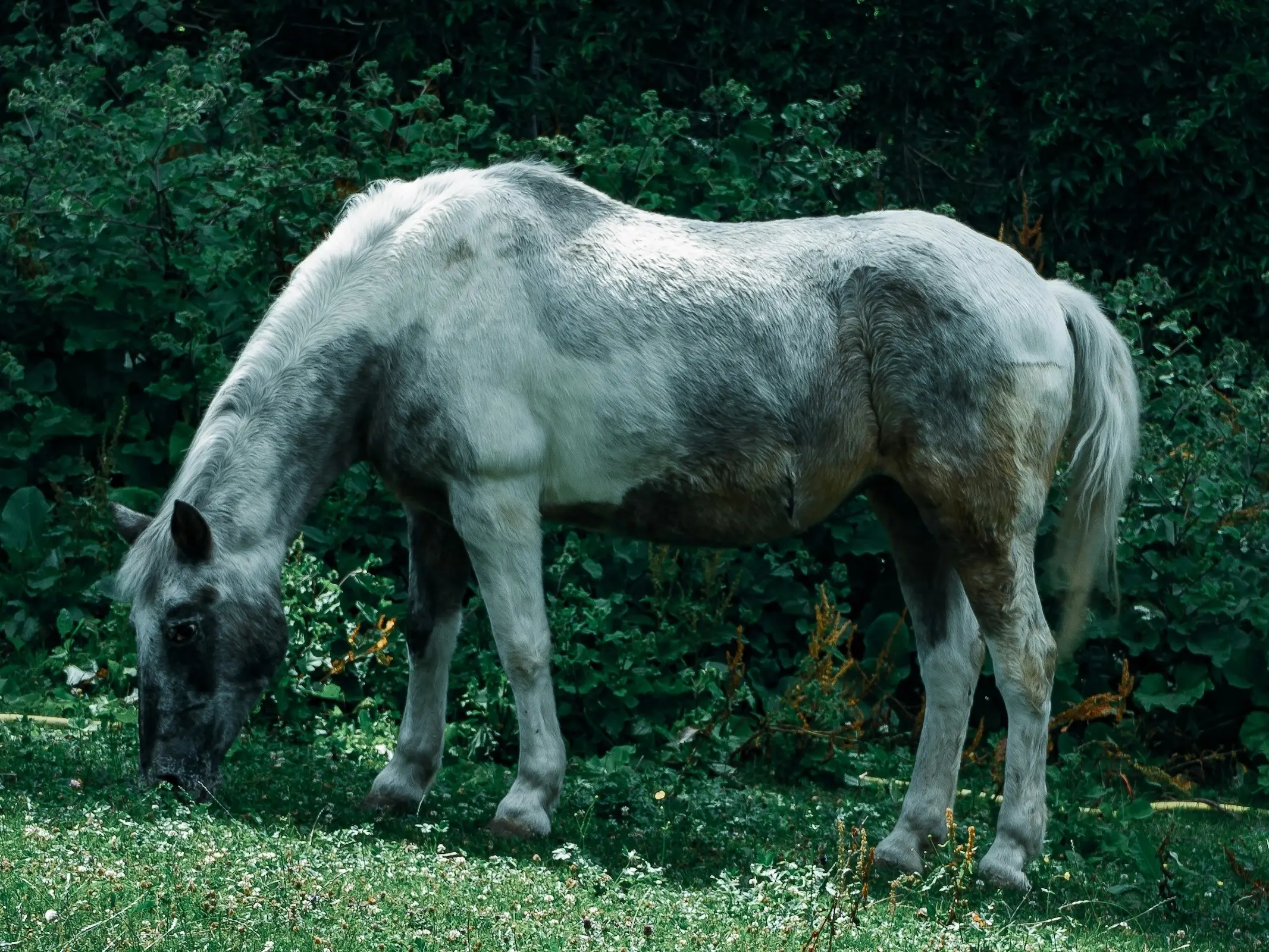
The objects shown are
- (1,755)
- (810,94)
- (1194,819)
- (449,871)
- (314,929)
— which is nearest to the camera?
(314,929)

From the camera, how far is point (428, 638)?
5430 mm

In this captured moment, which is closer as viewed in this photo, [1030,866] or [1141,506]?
[1030,866]

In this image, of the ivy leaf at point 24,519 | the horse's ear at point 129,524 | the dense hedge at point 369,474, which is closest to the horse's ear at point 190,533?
the horse's ear at point 129,524

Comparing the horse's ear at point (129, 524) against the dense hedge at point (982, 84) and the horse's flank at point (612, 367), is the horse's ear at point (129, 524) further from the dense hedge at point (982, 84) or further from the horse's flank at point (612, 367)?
the dense hedge at point (982, 84)

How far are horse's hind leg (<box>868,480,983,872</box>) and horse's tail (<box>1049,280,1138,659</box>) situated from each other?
39cm

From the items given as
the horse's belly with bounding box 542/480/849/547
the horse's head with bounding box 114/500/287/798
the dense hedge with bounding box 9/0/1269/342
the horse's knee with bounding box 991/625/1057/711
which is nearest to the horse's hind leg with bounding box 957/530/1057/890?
the horse's knee with bounding box 991/625/1057/711

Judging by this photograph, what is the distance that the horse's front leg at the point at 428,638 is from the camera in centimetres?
535

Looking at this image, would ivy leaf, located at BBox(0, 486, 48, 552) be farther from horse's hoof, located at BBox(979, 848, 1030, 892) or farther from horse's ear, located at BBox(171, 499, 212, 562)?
horse's hoof, located at BBox(979, 848, 1030, 892)

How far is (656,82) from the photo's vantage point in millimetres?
9992

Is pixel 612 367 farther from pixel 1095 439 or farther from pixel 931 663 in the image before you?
pixel 1095 439

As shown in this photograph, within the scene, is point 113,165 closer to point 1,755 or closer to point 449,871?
point 1,755

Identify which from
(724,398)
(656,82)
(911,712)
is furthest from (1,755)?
(656,82)

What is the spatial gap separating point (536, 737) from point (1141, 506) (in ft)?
11.7

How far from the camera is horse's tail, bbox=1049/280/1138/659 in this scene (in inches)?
211
